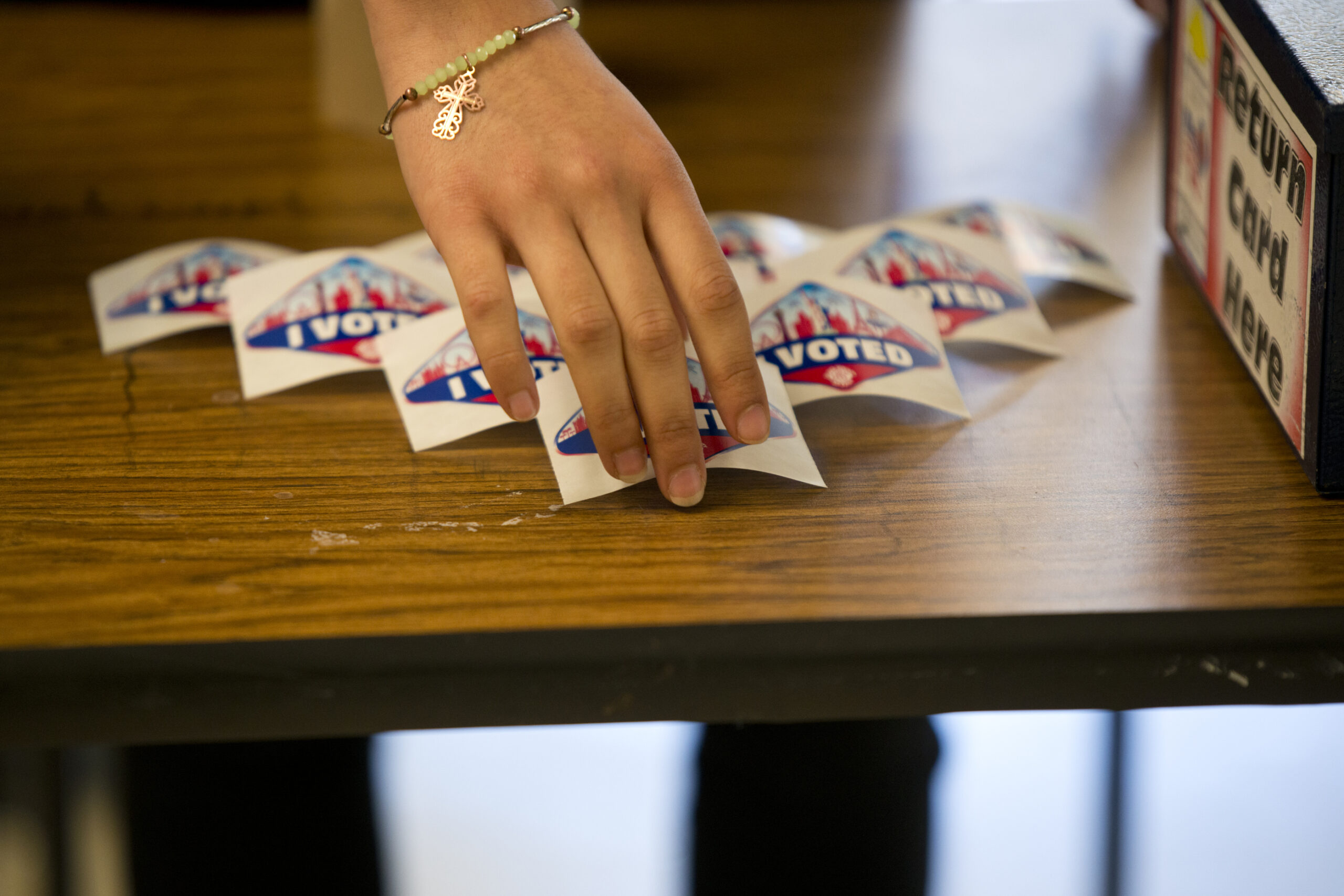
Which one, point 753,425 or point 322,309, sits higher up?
point 322,309

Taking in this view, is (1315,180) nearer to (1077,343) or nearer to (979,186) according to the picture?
(1077,343)

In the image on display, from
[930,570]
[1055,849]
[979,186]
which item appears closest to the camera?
[930,570]

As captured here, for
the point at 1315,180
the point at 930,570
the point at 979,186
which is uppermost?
the point at 979,186

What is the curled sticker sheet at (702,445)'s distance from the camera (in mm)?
473

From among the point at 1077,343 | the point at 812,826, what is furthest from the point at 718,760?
the point at 1077,343

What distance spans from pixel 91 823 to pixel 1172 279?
67cm

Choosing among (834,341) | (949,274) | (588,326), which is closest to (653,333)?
(588,326)

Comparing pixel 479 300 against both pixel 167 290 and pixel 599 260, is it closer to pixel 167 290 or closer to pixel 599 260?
pixel 599 260

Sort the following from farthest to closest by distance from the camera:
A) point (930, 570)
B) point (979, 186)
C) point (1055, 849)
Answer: point (979, 186)
point (1055, 849)
point (930, 570)

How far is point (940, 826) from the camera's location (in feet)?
2.07

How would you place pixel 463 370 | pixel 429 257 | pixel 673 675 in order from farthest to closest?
pixel 429 257, pixel 463 370, pixel 673 675

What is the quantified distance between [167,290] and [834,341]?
1.16 ft

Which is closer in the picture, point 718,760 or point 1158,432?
point 1158,432

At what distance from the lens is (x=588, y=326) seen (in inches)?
17.3
